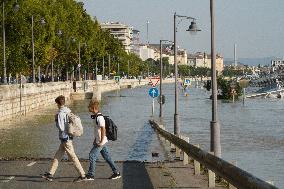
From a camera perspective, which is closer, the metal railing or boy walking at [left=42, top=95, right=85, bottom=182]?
the metal railing

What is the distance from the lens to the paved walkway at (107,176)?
14.6 metres

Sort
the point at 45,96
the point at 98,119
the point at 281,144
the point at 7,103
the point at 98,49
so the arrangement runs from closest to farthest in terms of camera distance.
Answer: the point at 98,119 → the point at 281,144 → the point at 7,103 → the point at 45,96 → the point at 98,49

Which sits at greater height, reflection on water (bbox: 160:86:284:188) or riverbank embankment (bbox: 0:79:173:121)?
riverbank embankment (bbox: 0:79:173:121)

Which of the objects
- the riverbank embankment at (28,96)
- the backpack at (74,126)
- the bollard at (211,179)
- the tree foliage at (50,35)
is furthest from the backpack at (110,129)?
the tree foliage at (50,35)

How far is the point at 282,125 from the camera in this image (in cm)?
5406

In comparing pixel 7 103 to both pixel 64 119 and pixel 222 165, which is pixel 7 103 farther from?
pixel 222 165

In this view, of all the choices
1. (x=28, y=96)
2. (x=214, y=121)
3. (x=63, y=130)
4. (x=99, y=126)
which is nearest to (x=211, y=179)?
(x=99, y=126)

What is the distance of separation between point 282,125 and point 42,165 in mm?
37464

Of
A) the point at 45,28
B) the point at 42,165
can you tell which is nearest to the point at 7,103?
the point at 45,28

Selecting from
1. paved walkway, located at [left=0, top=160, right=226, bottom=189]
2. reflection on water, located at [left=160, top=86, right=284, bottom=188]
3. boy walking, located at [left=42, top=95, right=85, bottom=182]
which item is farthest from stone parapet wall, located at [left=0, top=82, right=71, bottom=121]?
boy walking, located at [left=42, top=95, right=85, bottom=182]

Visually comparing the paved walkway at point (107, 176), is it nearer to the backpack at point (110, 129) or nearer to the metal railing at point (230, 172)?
the metal railing at point (230, 172)

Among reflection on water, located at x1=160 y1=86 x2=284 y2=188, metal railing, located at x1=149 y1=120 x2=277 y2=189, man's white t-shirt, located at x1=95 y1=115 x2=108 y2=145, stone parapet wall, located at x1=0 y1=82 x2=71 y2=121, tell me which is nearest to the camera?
metal railing, located at x1=149 y1=120 x2=277 y2=189

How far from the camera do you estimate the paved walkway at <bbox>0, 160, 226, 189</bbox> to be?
14.6 m

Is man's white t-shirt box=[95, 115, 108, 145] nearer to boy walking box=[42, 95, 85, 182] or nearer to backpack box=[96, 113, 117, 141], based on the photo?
backpack box=[96, 113, 117, 141]
